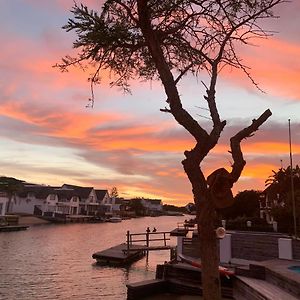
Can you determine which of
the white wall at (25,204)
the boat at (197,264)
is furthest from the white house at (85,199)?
the boat at (197,264)

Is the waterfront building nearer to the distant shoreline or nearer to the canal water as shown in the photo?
the distant shoreline

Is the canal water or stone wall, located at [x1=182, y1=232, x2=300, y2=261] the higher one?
stone wall, located at [x1=182, y1=232, x2=300, y2=261]

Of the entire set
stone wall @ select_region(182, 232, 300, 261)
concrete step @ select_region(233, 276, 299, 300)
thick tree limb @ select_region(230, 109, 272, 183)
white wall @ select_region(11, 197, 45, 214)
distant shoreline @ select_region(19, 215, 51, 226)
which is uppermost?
white wall @ select_region(11, 197, 45, 214)

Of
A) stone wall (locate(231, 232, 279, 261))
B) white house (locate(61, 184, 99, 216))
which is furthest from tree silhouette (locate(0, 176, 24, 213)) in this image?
stone wall (locate(231, 232, 279, 261))

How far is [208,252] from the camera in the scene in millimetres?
5223

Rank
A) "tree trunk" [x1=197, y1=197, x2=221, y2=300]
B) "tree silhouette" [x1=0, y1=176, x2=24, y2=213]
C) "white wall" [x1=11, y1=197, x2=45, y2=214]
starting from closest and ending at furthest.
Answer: "tree trunk" [x1=197, y1=197, x2=221, y2=300] → "tree silhouette" [x1=0, y1=176, x2=24, y2=213] → "white wall" [x1=11, y1=197, x2=45, y2=214]

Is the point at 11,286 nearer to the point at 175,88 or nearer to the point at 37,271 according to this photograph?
the point at 37,271

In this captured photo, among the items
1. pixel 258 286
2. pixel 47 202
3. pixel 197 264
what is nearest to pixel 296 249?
pixel 197 264

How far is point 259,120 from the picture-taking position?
6086 millimetres

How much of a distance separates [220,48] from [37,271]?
27.9 meters

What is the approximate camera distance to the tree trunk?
5.17 m

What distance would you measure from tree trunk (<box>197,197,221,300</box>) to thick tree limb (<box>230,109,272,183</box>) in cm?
64

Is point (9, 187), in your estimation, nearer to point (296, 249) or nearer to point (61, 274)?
point (61, 274)

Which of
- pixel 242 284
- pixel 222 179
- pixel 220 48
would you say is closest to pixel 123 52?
pixel 220 48
